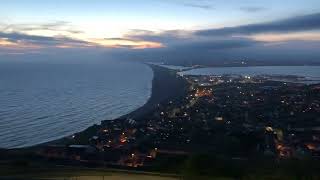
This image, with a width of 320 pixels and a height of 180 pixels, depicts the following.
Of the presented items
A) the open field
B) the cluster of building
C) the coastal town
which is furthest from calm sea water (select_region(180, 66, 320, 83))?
the open field

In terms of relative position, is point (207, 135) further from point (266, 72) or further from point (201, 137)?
point (266, 72)

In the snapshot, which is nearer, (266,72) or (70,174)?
(70,174)

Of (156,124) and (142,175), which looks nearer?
(142,175)

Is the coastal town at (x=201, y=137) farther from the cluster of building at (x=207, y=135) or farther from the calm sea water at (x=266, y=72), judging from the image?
the calm sea water at (x=266, y=72)

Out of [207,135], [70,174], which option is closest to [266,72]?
[207,135]

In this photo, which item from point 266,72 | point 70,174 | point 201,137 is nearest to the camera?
point 70,174

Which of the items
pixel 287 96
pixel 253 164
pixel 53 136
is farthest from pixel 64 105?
pixel 253 164

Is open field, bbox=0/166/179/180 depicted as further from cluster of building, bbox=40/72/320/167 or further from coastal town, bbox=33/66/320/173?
cluster of building, bbox=40/72/320/167

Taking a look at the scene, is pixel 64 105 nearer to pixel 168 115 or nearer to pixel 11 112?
pixel 11 112
